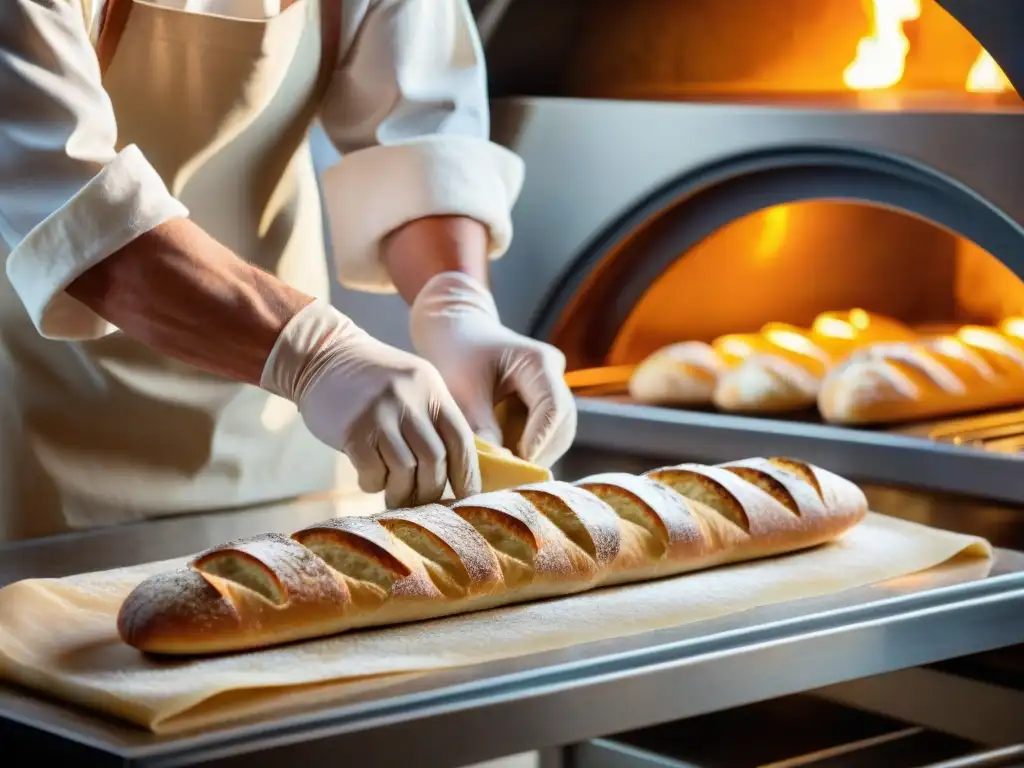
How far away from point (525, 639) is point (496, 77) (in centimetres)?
149

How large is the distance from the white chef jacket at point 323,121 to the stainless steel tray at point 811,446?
1.03 feet

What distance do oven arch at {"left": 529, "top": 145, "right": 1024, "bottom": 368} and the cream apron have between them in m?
0.57

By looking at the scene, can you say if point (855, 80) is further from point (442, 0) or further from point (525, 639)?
point (525, 639)

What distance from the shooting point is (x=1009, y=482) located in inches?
74.7

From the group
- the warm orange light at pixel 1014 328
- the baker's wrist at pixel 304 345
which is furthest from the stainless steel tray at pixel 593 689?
the warm orange light at pixel 1014 328

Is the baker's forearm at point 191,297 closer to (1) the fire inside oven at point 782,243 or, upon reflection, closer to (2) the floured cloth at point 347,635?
(2) the floured cloth at point 347,635

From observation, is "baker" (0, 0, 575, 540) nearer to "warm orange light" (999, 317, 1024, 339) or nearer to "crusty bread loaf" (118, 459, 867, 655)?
"crusty bread loaf" (118, 459, 867, 655)

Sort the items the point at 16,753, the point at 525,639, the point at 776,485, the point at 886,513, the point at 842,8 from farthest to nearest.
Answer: the point at 842,8
the point at 886,513
the point at 776,485
the point at 525,639
the point at 16,753

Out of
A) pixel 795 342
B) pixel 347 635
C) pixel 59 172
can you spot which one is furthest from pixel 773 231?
pixel 347 635

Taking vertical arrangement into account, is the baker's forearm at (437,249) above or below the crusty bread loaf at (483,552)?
above

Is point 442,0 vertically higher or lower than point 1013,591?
higher

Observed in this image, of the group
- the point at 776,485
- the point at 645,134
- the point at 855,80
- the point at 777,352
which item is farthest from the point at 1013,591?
the point at 855,80

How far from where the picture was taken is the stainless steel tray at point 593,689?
1134 millimetres

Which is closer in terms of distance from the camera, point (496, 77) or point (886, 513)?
point (886, 513)
